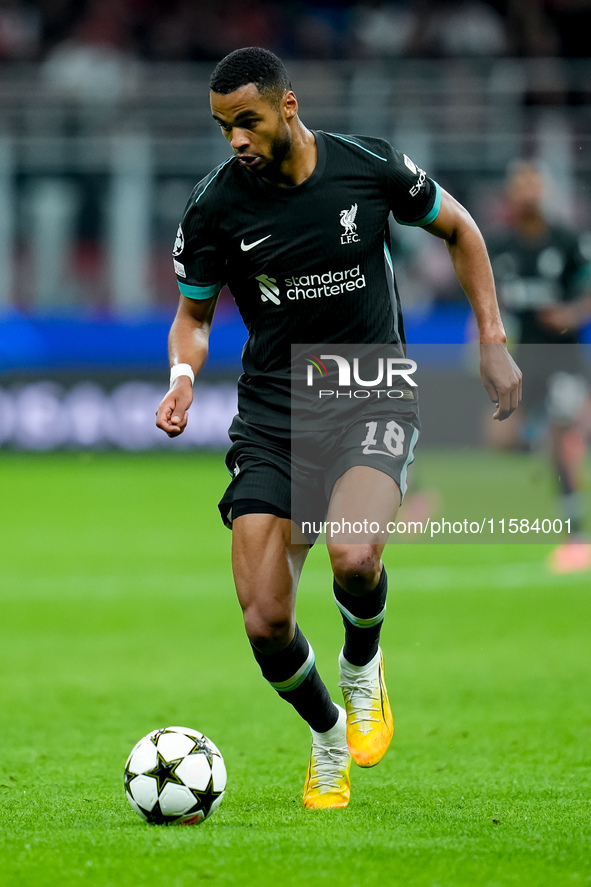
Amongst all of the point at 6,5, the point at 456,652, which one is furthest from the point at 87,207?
the point at 456,652

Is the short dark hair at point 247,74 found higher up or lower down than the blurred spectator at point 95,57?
lower down

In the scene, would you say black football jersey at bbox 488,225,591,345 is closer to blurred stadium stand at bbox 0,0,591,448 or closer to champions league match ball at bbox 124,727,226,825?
blurred stadium stand at bbox 0,0,591,448

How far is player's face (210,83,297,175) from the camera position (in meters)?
4.26

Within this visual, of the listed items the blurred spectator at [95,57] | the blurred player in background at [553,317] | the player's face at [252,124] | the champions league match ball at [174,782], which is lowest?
the champions league match ball at [174,782]

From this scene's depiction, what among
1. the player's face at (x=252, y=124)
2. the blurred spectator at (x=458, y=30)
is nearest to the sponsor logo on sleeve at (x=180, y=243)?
the player's face at (x=252, y=124)

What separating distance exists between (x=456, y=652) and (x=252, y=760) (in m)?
2.49

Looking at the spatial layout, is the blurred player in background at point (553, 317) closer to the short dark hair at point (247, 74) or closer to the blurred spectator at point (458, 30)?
the short dark hair at point (247, 74)

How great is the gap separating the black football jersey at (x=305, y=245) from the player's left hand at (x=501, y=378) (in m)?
0.38

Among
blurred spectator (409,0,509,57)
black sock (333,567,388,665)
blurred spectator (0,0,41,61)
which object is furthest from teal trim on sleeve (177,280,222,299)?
blurred spectator (0,0,41,61)

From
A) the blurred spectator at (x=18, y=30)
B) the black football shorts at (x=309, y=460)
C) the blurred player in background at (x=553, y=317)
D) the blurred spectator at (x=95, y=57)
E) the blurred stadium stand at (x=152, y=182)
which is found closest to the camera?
the black football shorts at (x=309, y=460)

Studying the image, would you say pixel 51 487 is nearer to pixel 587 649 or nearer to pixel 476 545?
pixel 476 545

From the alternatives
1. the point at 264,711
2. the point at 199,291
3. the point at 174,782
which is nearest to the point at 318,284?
the point at 199,291

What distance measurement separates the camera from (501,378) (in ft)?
14.6

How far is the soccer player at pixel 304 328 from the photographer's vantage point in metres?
4.36
